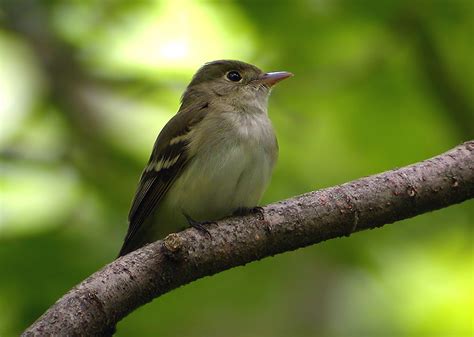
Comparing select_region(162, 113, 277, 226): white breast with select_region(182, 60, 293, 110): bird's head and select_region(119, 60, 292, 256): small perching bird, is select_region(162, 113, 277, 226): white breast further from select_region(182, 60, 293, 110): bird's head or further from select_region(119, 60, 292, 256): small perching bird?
select_region(182, 60, 293, 110): bird's head

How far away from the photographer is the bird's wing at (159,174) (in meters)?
5.36

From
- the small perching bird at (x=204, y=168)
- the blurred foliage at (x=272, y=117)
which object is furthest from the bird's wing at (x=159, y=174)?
the blurred foliage at (x=272, y=117)

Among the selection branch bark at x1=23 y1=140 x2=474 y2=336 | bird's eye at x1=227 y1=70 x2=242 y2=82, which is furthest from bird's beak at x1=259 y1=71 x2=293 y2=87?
branch bark at x1=23 y1=140 x2=474 y2=336

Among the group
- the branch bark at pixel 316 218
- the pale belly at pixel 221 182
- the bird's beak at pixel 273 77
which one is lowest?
the branch bark at pixel 316 218

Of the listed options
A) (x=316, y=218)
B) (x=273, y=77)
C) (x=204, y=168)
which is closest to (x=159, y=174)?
(x=204, y=168)

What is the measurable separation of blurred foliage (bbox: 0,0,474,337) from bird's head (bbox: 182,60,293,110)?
4.4 inches

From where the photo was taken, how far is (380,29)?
5.53m

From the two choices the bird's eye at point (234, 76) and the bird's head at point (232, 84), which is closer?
the bird's head at point (232, 84)

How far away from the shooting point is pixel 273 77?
5.96 m

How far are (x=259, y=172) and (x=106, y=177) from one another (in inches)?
42.7

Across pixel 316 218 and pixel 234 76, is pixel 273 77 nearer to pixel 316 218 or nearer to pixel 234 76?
pixel 234 76

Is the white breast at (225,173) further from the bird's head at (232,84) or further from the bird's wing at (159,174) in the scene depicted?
the bird's head at (232,84)

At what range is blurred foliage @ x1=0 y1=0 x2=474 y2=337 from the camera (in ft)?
17.6

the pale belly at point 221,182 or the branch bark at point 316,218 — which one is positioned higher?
the pale belly at point 221,182
